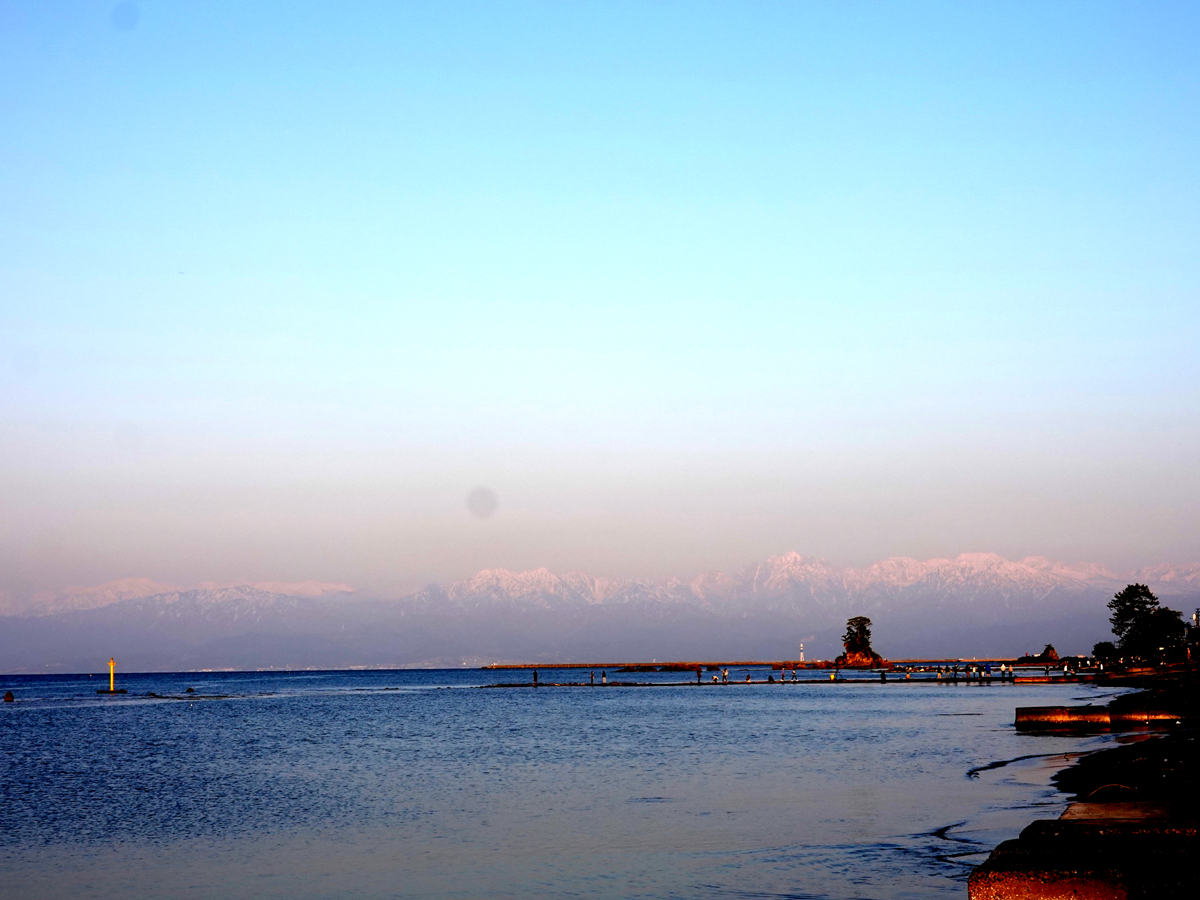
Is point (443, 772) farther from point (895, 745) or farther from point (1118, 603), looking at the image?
point (1118, 603)

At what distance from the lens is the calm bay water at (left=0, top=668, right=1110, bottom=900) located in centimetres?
2450

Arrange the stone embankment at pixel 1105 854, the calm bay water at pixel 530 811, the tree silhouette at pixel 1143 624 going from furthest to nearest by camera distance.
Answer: the tree silhouette at pixel 1143 624
the calm bay water at pixel 530 811
the stone embankment at pixel 1105 854

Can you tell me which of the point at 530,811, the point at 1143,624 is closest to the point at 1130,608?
the point at 1143,624

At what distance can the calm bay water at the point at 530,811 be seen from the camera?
24500 millimetres

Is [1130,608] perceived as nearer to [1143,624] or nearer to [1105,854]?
[1143,624]

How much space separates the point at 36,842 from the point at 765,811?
65.2 ft

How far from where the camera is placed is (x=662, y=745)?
61688 millimetres

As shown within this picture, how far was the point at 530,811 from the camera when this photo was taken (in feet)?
116

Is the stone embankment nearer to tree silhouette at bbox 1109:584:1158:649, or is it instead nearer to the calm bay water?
the calm bay water

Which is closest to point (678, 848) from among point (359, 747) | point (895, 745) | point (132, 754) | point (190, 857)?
point (190, 857)

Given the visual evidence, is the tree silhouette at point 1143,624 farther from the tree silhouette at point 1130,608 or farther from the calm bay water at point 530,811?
the calm bay water at point 530,811

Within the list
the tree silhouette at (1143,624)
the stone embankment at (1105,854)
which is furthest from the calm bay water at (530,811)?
the tree silhouette at (1143,624)

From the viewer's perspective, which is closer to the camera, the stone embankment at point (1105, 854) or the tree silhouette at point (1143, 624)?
the stone embankment at point (1105, 854)

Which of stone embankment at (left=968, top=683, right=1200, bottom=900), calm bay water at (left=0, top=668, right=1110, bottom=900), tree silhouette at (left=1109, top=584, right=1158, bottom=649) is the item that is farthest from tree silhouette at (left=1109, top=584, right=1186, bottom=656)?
stone embankment at (left=968, top=683, right=1200, bottom=900)
